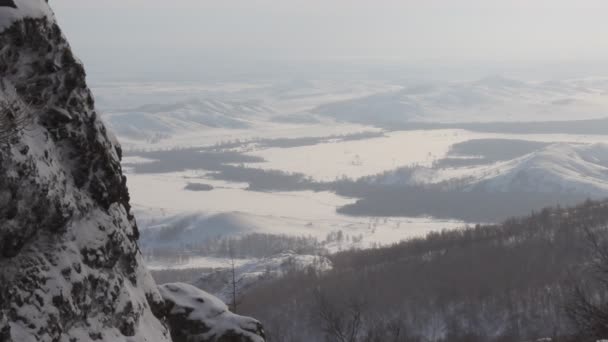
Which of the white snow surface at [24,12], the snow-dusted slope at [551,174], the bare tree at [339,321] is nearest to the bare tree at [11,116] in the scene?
the white snow surface at [24,12]

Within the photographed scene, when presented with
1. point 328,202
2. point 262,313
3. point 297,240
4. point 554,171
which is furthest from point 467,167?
point 262,313

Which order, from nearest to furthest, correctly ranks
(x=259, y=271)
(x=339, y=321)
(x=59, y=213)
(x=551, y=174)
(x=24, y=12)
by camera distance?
1. (x=59, y=213)
2. (x=24, y=12)
3. (x=339, y=321)
4. (x=259, y=271)
5. (x=551, y=174)

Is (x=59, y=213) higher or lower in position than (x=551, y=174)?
higher

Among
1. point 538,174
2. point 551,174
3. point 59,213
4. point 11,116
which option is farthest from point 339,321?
point 551,174

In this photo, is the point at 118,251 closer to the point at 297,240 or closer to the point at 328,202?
the point at 297,240

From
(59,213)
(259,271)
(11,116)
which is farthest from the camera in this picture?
(259,271)

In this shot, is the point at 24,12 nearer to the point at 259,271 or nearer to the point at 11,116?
the point at 11,116
